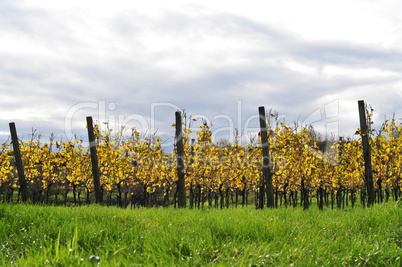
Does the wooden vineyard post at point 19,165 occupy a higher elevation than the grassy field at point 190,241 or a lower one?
higher

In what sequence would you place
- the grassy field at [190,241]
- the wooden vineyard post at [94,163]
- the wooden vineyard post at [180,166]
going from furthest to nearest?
the wooden vineyard post at [94,163]
the wooden vineyard post at [180,166]
the grassy field at [190,241]

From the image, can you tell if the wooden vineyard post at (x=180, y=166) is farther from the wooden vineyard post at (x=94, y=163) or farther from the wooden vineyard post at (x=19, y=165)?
the wooden vineyard post at (x=19, y=165)

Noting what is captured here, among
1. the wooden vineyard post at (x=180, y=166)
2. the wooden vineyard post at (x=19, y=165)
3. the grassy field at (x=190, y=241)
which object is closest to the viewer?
the grassy field at (x=190, y=241)

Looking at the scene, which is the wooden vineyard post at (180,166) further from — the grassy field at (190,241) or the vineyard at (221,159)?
the grassy field at (190,241)

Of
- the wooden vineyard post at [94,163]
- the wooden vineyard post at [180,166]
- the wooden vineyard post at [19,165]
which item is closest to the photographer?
the wooden vineyard post at [180,166]

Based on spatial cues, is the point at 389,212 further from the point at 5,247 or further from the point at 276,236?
the point at 5,247

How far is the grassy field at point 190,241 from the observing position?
3792 mm

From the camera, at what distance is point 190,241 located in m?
4.66

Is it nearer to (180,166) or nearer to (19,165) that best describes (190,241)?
(180,166)

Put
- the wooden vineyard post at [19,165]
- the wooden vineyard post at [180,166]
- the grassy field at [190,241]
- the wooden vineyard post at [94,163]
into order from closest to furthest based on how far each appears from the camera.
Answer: the grassy field at [190,241] < the wooden vineyard post at [180,166] < the wooden vineyard post at [94,163] < the wooden vineyard post at [19,165]

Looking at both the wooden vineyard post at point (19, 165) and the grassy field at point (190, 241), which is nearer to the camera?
the grassy field at point (190, 241)

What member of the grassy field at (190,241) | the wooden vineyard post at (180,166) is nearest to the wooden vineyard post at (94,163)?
the wooden vineyard post at (180,166)

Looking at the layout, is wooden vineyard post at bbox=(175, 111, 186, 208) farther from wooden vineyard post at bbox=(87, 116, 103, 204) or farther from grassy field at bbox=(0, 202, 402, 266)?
Answer: grassy field at bbox=(0, 202, 402, 266)

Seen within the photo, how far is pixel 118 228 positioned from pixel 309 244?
302cm
